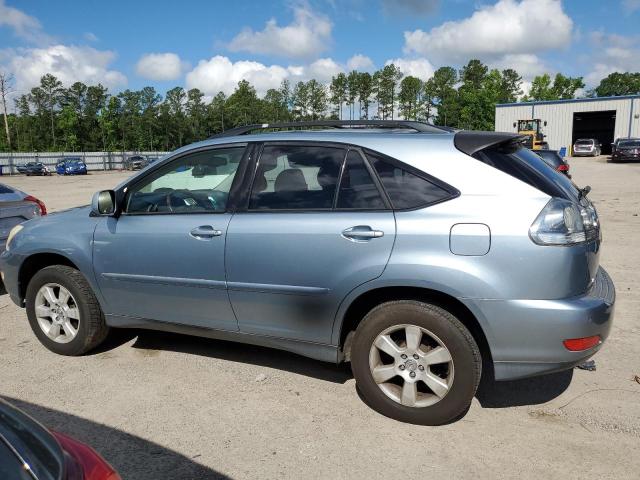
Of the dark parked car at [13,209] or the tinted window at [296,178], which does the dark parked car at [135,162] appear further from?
the tinted window at [296,178]

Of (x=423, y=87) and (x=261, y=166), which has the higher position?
(x=423, y=87)

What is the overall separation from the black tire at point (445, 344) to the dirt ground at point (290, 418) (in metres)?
0.10

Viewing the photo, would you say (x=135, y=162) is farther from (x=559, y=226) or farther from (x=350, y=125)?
(x=559, y=226)

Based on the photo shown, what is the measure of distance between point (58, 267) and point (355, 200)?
2569 millimetres

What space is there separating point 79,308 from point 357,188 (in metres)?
2.49

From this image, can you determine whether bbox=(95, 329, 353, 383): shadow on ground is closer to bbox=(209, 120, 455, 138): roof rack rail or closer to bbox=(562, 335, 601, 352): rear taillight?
bbox=(562, 335, 601, 352): rear taillight

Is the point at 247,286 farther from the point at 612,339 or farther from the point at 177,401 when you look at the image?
the point at 612,339

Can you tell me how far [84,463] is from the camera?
1523mm

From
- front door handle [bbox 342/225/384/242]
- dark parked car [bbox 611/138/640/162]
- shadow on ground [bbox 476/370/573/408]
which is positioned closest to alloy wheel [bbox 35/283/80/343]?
front door handle [bbox 342/225/384/242]

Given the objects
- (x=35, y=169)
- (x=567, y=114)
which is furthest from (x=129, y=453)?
(x=567, y=114)

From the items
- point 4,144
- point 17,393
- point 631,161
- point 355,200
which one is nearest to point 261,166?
point 355,200

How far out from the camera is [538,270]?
107 inches

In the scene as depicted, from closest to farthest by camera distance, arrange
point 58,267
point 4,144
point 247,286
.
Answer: point 247,286
point 58,267
point 4,144

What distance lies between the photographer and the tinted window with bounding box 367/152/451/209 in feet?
9.80
